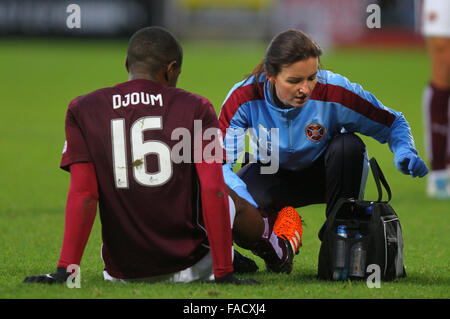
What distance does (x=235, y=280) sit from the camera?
11.3ft

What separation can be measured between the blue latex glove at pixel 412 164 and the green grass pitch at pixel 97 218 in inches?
18.0

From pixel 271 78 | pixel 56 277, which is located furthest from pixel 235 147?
pixel 56 277

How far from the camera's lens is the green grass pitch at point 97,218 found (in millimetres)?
3438

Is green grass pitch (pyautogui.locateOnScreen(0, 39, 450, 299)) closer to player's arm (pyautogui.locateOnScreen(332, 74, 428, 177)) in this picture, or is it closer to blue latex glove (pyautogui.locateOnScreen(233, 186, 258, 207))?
blue latex glove (pyautogui.locateOnScreen(233, 186, 258, 207))

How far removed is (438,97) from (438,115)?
0.45 ft

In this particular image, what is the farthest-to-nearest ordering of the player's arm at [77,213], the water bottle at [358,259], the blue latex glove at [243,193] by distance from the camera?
the blue latex glove at [243,193], the water bottle at [358,259], the player's arm at [77,213]

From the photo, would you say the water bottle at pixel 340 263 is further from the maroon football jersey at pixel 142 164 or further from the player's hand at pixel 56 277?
the player's hand at pixel 56 277

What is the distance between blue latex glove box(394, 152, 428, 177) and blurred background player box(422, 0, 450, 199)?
292 cm

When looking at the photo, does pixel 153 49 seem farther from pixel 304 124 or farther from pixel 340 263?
pixel 340 263

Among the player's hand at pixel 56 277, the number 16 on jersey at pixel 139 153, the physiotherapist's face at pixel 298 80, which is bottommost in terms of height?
the player's hand at pixel 56 277

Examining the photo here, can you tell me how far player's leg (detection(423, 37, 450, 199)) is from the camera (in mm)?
6684

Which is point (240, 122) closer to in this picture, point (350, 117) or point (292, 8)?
point (350, 117)

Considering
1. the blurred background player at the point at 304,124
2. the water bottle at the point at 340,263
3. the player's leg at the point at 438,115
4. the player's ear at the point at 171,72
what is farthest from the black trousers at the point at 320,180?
the player's leg at the point at 438,115

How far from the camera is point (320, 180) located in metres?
4.35
